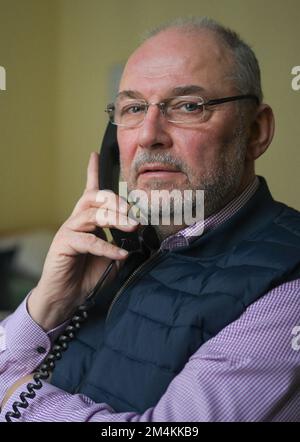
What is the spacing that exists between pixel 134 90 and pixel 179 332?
18.1 inches

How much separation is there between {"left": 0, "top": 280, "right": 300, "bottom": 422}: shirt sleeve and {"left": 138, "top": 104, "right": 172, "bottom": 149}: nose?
13.2 inches

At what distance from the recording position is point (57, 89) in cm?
177

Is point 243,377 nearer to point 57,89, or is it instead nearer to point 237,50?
point 237,50

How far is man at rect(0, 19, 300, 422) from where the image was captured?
634mm

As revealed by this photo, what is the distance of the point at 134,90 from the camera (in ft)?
2.92

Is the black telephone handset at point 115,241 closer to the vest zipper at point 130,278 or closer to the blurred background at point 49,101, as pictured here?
the vest zipper at point 130,278

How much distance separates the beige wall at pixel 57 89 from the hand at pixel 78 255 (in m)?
0.59

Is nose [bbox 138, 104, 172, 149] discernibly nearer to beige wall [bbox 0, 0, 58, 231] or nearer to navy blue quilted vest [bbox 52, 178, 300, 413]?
navy blue quilted vest [bbox 52, 178, 300, 413]

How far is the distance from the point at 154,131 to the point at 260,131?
→ 233 mm

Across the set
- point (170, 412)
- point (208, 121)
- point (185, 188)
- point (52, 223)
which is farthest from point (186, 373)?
point (52, 223)

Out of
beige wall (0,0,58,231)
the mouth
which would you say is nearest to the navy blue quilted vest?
the mouth

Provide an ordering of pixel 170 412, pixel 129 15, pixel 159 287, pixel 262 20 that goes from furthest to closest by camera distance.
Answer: pixel 129 15, pixel 262 20, pixel 159 287, pixel 170 412

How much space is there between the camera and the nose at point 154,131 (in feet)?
2.76

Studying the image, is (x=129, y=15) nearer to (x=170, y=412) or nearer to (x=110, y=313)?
(x=110, y=313)
